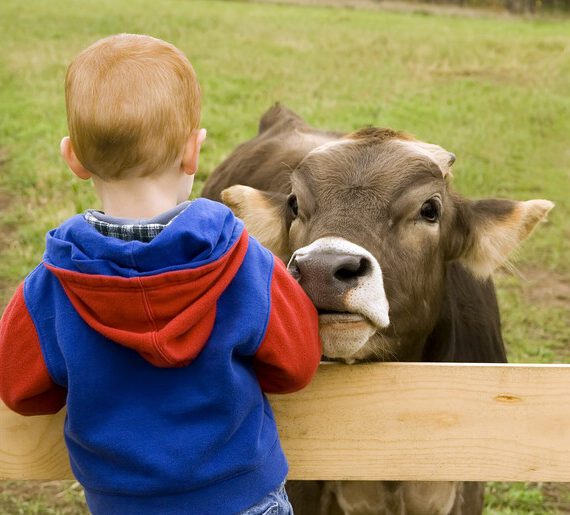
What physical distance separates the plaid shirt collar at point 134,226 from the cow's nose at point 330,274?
50 cm

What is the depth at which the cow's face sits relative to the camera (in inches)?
93.4

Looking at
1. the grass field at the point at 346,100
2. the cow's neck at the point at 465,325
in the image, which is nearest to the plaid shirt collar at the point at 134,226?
the cow's neck at the point at 465,325

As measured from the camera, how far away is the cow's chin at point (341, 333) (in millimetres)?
2357

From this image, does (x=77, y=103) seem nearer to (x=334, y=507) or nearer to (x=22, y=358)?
(x=22, y=358)

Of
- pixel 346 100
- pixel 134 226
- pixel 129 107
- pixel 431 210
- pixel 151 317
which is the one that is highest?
pixel 129 107

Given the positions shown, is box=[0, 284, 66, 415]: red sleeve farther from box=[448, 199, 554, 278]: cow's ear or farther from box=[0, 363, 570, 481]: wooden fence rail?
box=[448, 199, 554, 278]: cow's ear

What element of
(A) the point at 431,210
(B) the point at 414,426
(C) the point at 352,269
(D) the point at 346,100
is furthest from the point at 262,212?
(D) the point at 346,100

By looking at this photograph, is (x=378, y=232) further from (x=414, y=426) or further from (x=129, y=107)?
(x=129, y=107)

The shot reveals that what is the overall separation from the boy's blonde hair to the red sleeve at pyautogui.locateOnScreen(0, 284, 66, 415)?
33 centimetres

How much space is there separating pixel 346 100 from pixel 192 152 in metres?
11.3

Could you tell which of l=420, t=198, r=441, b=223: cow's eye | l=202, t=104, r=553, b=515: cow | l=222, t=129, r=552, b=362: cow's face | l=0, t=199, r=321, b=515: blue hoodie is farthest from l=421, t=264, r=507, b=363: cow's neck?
l=0, t=199, r=321, b=515: blue hoodie

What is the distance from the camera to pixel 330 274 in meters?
2.32

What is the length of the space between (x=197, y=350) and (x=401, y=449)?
71 cm

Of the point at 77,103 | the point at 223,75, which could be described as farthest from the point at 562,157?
the point at 77,103
